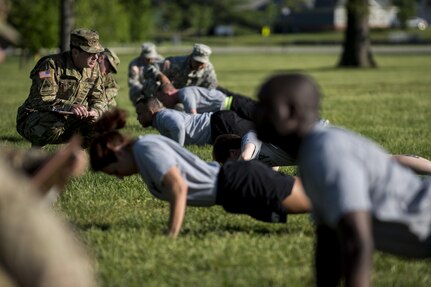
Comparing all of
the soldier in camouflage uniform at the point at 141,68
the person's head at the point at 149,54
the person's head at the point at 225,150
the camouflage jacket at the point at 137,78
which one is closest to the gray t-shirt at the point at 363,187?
the person's head at the point at 225,150

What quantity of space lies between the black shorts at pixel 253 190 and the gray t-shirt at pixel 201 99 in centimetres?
567

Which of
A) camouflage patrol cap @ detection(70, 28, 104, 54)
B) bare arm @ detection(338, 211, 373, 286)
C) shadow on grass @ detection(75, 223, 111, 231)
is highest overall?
bare arm @ detection(338, 211, 373, 286)

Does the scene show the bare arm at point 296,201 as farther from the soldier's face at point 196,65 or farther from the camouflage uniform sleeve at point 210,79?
the camouflage uniform sleeve at point 210,79

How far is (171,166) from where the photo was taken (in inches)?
223

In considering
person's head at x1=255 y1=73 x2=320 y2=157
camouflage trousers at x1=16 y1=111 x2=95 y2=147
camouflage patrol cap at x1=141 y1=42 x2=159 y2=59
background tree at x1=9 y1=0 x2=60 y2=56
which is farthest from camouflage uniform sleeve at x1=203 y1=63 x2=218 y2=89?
background tree at x1=9 y1=0 x2=60 y2=56

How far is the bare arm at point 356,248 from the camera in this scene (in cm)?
383

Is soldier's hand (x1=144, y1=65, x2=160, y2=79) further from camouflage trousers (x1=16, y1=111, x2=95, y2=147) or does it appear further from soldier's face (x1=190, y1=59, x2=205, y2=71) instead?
camouflage trousers (x1=16, y1=111, x2=95, y2=147)

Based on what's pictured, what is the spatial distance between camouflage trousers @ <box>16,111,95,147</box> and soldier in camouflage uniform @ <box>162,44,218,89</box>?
387cm

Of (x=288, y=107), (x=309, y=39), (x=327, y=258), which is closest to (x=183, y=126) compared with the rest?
(x=327, y=258)

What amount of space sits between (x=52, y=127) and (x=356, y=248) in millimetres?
6928

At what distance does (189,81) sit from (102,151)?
29.2ft

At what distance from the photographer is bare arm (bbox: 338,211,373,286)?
383 cm

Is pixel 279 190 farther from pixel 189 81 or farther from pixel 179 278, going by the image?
pixel 189 81

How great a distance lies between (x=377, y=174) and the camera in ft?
13.7
